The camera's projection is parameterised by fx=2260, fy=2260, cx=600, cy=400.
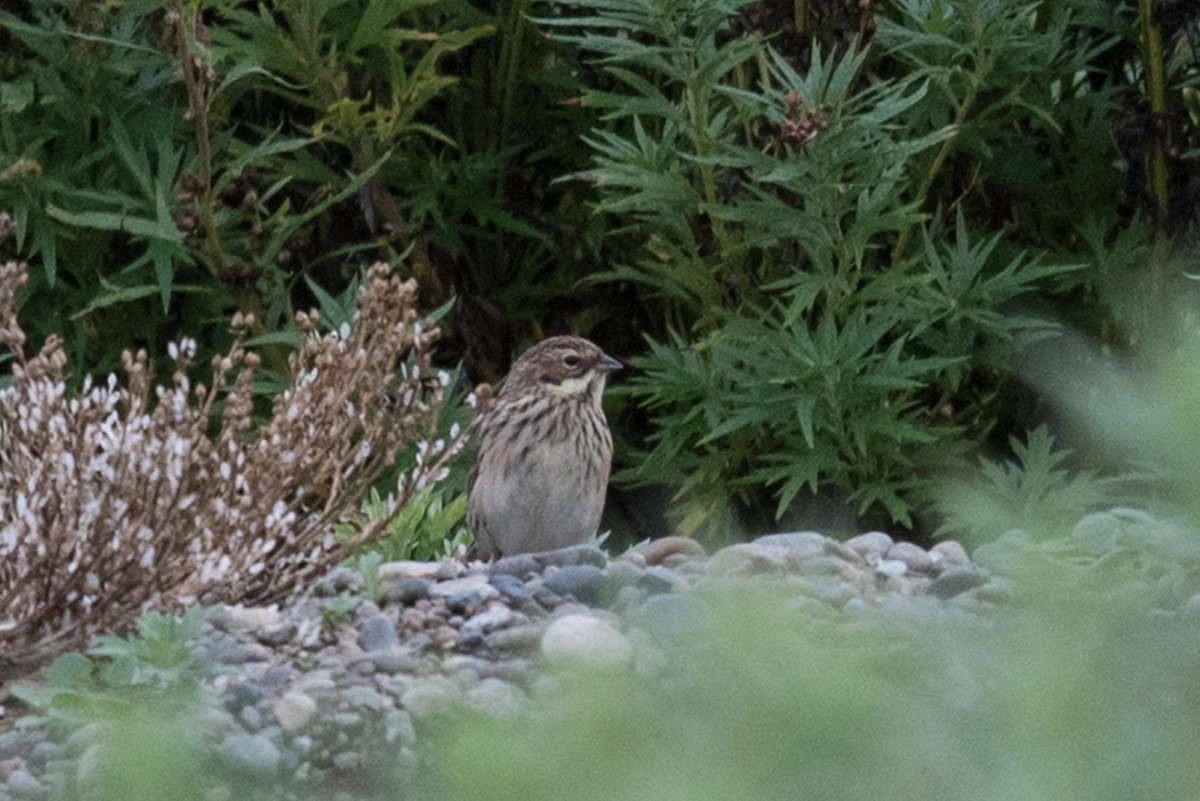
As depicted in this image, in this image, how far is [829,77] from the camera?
6352 mm

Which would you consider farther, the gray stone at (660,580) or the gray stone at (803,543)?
the gray stone at (803,543)

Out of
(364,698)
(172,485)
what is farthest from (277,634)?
(364,698)

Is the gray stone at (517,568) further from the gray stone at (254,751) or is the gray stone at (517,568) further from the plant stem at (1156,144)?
the plant stem at (1156,144)

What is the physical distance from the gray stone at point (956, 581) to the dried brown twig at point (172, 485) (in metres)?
1.13

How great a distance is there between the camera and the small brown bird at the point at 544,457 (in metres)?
5.96

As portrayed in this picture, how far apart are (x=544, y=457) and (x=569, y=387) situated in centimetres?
25

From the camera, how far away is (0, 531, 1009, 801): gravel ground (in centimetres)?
358

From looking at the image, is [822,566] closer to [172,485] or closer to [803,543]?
[803,543]

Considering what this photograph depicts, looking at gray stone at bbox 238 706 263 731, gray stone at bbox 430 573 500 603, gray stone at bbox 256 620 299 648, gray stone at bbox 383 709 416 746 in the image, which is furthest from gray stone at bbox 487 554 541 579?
gray stone at bbox 383 709 416 746

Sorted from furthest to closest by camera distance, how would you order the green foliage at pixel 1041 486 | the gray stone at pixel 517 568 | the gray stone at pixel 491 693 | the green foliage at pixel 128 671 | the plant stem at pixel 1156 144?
the plant stem at pixel 1156 144
the green foliage at pixel 1041 486
the gray stone at pixel 517 568
the green foliage at pixel 128 671
the gray stone at pixel 491 693

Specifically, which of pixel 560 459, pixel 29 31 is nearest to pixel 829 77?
pixel 560 459

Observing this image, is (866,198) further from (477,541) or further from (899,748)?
(899,748)

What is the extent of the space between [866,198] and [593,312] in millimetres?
1535

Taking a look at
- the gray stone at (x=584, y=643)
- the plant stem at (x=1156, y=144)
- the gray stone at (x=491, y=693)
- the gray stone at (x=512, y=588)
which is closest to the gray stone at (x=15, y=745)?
the gray stone at (x=491, y=693)
